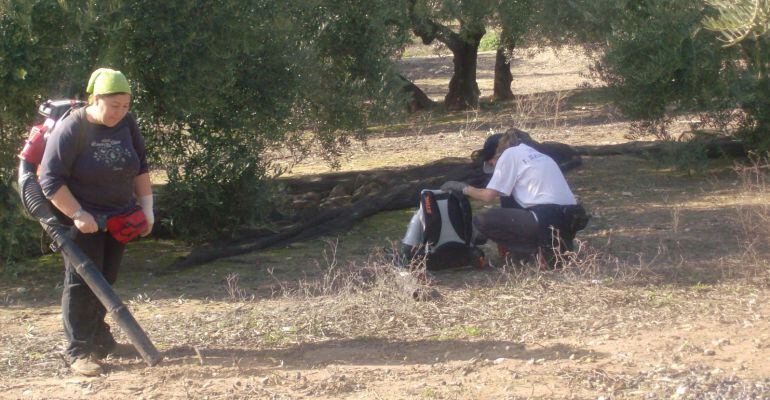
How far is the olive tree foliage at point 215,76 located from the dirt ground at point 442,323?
71cm

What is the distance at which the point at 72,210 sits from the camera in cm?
507

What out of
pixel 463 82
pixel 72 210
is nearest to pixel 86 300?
pixel 72 210

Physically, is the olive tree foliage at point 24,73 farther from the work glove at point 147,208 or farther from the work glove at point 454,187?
the work glove at point 454,187

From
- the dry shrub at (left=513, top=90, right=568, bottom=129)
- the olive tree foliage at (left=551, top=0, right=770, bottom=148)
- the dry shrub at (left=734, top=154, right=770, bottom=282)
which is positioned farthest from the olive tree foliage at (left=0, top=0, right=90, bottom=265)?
the dry shrub at (left=513, top=90, right=568, bottom=129)

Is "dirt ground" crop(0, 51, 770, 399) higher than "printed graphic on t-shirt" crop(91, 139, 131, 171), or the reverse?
"printed graphic on t-shirt" crop(91, 139, 131, 171)

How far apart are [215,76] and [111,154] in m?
2.92

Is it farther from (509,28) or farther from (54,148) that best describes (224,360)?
(509,28)

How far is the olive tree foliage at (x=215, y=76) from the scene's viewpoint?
24.1 feet

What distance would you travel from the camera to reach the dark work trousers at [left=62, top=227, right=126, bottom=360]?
5.31 metres

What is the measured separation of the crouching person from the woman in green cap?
114 inches

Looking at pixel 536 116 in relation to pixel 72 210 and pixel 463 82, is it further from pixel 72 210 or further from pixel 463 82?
pixel 72 210

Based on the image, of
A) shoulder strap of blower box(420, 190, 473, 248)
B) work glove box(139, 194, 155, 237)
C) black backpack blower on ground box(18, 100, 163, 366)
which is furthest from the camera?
shoulder strap of blower box(420, 190, 473, 248)

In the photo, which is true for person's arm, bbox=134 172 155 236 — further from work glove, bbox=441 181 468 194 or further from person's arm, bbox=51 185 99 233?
work glove, bbox=441 181 468 194

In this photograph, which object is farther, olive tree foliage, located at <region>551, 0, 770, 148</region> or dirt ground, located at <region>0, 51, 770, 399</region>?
olive tree foliage, located at <region>551, 0, 770, 148</region>
